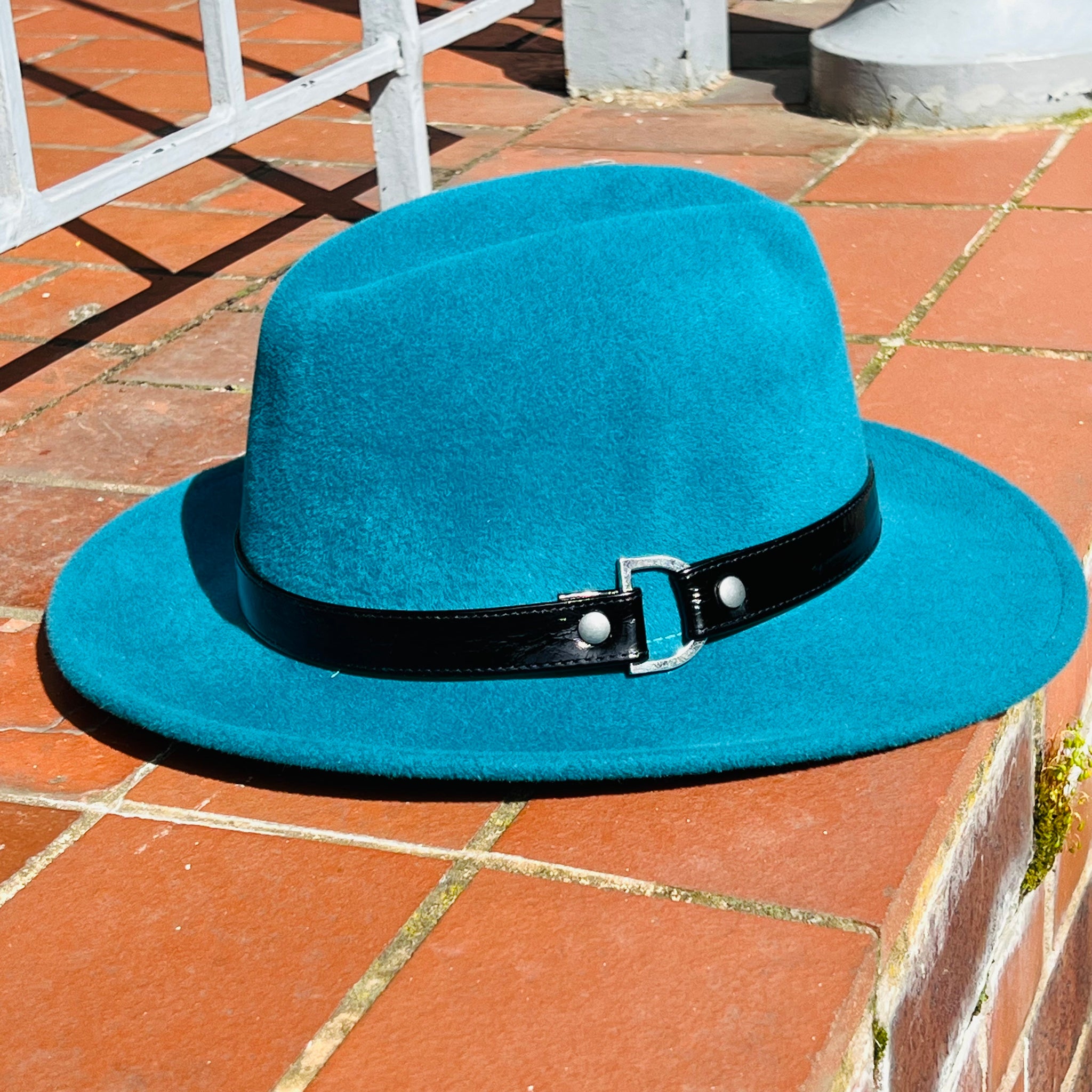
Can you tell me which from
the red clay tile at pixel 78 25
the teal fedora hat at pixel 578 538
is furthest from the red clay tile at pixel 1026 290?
the red clay tile at pixel 78 25

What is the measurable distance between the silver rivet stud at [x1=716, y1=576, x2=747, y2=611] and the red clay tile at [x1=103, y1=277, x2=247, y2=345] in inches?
62.2

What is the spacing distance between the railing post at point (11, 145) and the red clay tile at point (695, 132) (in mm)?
1435

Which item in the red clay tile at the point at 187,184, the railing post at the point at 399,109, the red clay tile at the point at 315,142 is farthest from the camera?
the red clay tile at the point at 315,142

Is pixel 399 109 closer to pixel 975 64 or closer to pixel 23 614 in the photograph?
pixel 975 64

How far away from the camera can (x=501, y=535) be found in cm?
120

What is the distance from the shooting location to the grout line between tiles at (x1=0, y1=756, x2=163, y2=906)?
125 centimetres

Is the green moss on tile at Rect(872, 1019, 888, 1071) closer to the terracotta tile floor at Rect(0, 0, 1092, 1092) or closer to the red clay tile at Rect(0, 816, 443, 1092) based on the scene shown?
the terracotta tile floor at Rect(0, 0, 1092, 1092)

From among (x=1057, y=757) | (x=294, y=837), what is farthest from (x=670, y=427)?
(x=1057, y=757)

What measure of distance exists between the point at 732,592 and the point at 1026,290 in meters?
1.45

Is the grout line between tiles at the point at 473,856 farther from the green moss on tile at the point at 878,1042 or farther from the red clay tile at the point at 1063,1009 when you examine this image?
the red clay tile at the point at 1063,1009

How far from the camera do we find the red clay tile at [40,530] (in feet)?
5.73

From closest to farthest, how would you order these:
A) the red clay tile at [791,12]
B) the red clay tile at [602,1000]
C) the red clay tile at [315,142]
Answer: the red clay tile at [602,1000], the red clay tile at [315,142], the red clay tile at [791,12]

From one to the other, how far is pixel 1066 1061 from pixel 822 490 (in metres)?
1.17

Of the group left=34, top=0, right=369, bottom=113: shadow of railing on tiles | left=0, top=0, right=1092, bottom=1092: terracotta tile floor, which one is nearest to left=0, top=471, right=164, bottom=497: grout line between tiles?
left=0, top=0, right=1092, bottom=1092: terracotta tile floor
